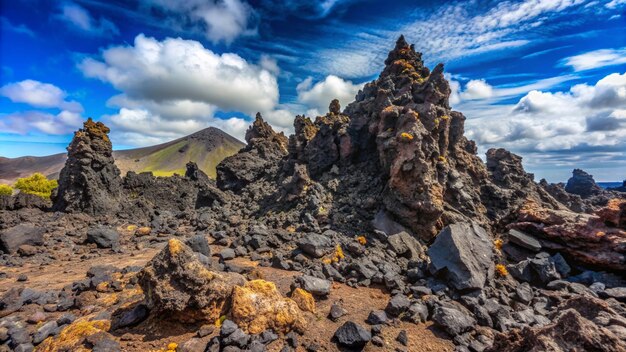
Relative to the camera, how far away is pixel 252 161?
3256 cm

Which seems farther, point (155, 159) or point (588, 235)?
point (155, 159)

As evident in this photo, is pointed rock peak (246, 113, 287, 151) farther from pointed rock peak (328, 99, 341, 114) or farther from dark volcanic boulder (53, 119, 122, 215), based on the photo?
dark volcanic boulder (53, 119, 122, 215)

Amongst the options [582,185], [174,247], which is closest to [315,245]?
[174,247]

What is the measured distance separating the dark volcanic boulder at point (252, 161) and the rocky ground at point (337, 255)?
1097 mm

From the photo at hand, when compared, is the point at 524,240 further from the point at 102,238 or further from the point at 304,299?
the point at 102,238

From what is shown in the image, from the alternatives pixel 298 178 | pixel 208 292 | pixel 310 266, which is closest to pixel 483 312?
pixel 310 266

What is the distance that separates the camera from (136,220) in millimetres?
22156

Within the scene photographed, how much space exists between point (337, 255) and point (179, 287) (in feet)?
26.3

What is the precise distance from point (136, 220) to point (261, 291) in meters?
19.1

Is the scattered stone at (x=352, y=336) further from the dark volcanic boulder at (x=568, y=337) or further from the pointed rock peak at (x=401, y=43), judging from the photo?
the pointed rock peak at (x=401, y=43)

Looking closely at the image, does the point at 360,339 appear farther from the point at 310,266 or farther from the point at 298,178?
the point at 298,178

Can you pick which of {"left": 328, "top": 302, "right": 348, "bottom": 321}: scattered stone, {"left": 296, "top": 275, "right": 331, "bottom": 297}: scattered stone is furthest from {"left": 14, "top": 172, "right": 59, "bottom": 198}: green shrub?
{"left": 328, "top": 302, "right": 348, "bottom": 321}: scattered stone

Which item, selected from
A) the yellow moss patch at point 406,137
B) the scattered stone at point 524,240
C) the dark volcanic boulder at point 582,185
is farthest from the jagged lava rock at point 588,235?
the dark volcanic boulder at point 582,185

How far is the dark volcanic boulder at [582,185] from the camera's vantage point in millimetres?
57241
